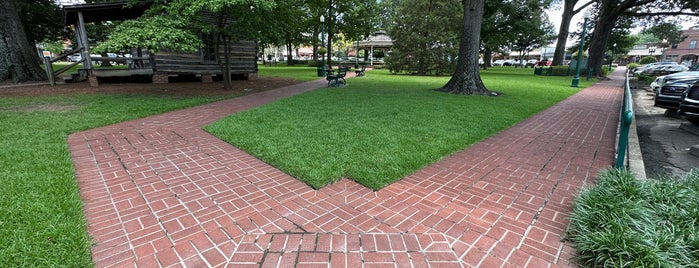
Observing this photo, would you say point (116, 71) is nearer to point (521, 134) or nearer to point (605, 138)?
point (521, 134)

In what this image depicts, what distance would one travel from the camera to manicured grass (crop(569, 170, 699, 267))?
223 centimetres

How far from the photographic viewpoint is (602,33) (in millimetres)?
24266

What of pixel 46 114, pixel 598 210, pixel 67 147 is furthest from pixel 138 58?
pixel 598 210

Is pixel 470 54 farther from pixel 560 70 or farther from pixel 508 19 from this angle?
pixel 560 70

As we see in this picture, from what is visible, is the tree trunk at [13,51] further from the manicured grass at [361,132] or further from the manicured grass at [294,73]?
the manicured grass at [361,132]

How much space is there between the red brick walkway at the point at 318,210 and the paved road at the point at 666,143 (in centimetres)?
64

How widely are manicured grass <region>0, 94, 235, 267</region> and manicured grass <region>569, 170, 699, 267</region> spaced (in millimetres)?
3819

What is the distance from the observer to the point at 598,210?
2.81m

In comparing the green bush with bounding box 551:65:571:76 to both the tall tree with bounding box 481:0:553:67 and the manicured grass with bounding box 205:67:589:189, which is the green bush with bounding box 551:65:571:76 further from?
the manicured grass with bounding box 205:67:589:189

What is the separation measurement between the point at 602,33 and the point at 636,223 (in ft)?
94.8

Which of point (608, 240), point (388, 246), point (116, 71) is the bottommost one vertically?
point (388, 246)

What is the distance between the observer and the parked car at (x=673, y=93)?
7.97 meters

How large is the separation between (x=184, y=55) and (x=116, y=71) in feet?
9.17

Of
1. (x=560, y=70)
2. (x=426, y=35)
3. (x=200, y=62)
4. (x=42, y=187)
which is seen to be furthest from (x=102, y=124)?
(x=560, y=70)
